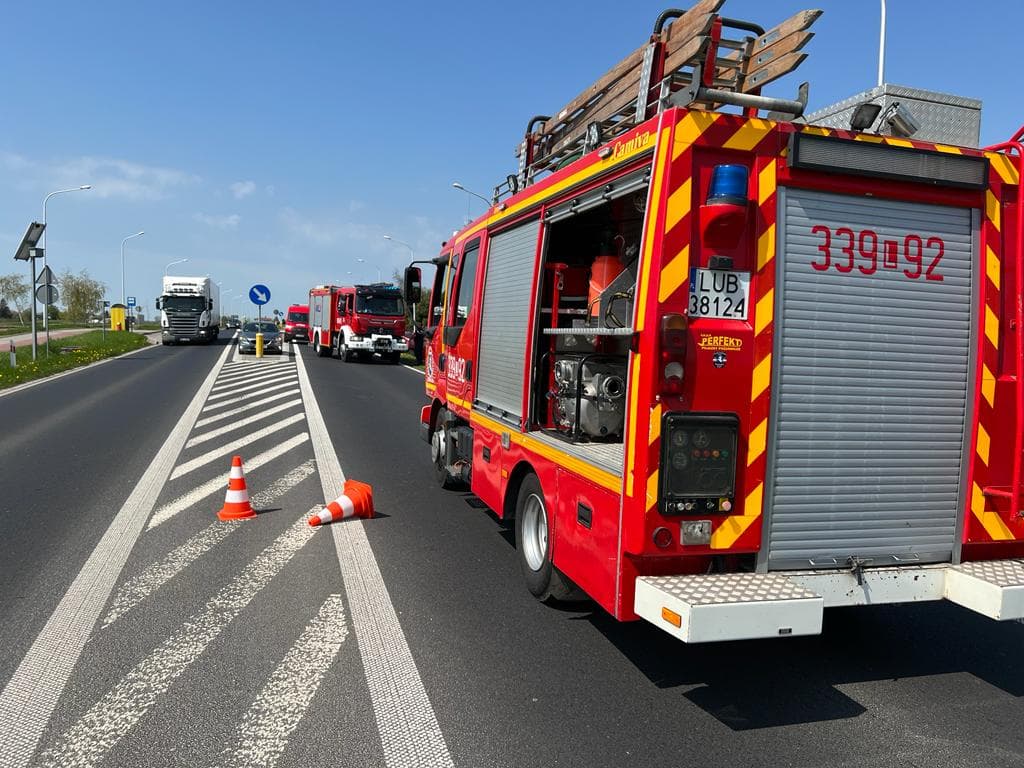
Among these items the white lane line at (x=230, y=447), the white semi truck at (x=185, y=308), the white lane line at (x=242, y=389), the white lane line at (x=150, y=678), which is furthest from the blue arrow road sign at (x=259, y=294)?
the white lane line at (x=150, y=678)

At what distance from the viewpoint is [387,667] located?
12.9 ft

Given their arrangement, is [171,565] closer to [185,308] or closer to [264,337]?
[264,337]

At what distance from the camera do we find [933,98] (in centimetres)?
436

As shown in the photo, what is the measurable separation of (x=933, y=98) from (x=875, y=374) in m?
1.77

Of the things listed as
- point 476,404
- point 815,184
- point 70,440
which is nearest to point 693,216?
point 815,184

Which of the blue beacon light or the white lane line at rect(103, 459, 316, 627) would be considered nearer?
the blue beacon light

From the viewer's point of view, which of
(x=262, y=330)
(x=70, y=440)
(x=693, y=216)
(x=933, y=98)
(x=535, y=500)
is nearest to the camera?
(x=693, y=216)

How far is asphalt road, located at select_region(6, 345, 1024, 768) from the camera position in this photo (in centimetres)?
324

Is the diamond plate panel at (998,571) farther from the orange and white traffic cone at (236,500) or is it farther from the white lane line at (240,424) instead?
the white lane line at (240,424)

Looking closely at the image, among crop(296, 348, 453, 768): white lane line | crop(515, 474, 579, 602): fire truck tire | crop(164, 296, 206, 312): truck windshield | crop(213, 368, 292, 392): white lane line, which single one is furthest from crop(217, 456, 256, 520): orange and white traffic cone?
crop(164, 296, 206, 312): truck windshield

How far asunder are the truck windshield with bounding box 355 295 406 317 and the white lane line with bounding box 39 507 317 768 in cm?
2447

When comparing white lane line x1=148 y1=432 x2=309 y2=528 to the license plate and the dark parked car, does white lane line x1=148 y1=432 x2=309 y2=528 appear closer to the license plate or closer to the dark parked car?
the license plate

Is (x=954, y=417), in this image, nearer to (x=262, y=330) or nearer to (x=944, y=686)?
(x=944, y=686)

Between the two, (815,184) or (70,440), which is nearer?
(815,184)
